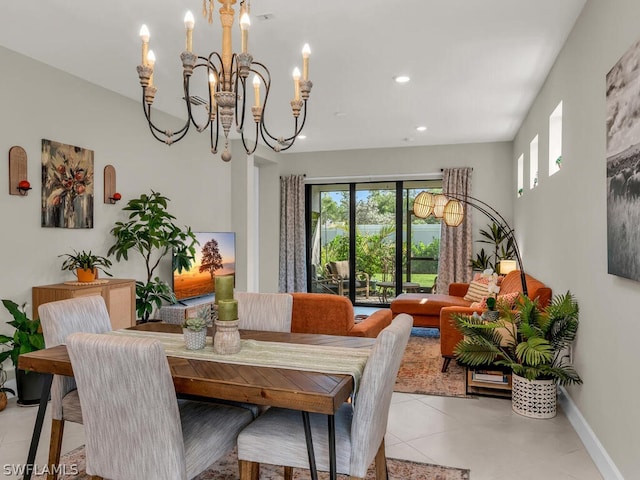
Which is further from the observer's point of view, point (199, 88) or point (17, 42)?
point (199, 88)

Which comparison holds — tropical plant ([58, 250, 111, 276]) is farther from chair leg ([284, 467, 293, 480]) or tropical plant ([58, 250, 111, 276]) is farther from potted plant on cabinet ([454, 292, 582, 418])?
potted plant on cabinet ([454, 292, 582, 418])

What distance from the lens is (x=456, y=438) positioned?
2895mm

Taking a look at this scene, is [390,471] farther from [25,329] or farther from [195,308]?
[195,308]

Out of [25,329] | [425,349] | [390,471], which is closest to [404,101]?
[425,349]

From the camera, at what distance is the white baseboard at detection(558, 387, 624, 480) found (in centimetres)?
233

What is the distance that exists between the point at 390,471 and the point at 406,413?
86 centimetres

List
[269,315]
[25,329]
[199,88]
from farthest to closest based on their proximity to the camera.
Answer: [199,88]
[25,329]
[269,315]

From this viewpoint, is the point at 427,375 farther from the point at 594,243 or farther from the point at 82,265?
the point at 82,265

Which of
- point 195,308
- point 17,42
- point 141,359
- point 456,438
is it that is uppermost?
point 17,42

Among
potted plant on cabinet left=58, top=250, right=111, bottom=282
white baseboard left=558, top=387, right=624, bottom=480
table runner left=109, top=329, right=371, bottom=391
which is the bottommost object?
white baseboard left=558, top=387, right=624, bottom=480

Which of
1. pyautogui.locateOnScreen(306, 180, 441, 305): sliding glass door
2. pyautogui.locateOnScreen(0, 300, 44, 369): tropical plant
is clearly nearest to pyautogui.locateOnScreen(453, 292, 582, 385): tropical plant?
pyautogui.locateOnScreen(0, 300, 44, 369): tropical plant

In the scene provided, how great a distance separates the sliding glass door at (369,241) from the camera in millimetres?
7918

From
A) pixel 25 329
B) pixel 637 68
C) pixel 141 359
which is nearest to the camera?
pixel 141 359

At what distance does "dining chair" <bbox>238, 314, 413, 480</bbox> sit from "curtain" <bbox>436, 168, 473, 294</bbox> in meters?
5.62
